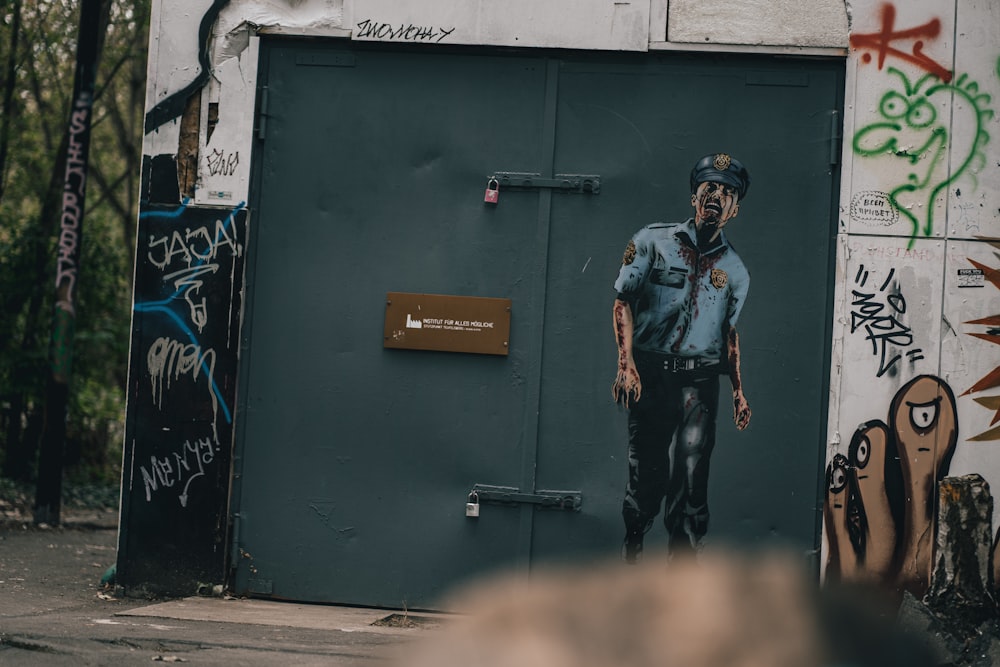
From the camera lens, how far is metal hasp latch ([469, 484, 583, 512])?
21.9 feet

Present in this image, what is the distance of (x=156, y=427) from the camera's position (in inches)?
268

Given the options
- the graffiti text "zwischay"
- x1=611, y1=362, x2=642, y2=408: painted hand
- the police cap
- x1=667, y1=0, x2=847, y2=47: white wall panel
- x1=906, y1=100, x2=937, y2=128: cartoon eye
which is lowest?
x1=611, y1=362, x2=642, y2=408: painted hand

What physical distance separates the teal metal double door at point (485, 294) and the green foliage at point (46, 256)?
192 inches

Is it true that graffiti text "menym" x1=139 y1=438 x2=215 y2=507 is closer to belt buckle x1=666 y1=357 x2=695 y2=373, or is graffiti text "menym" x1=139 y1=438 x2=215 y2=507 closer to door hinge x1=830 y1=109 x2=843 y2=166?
belt buckle x1=666 y1=357 x2=695 y2=373

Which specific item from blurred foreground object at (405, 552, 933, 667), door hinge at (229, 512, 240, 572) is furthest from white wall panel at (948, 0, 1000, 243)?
blurred foreground object at (405, 552, 933, 667)

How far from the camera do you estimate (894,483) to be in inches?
259

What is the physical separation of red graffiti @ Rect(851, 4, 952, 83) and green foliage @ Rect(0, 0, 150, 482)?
7.81 m

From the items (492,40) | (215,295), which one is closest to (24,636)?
(215,295)

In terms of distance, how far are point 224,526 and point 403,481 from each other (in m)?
1.18

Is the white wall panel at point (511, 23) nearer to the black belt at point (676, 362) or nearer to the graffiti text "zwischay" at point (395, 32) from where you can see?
the graffiti text "zwischay" at point (395, 32)

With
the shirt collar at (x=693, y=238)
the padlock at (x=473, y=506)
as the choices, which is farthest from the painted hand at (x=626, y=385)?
the padlock at (x=473, y=506)

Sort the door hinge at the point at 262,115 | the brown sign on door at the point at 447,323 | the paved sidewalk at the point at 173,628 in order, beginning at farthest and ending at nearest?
the door hinge at the point at 262,115, the brown sign on door at the point at 447,323, the paved sidewalk at the point at 173,628

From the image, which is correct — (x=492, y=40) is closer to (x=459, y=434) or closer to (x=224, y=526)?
(x=459, y=434)

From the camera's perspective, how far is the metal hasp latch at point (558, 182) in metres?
6.73
